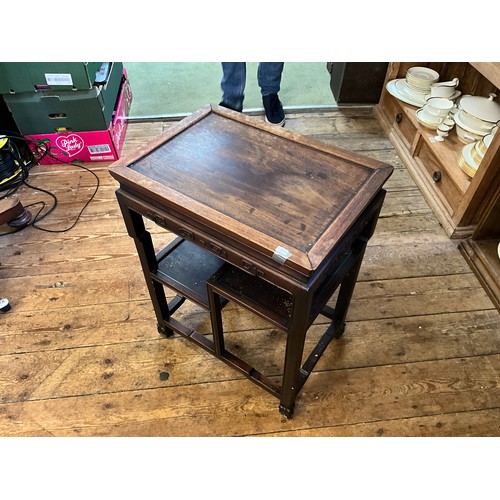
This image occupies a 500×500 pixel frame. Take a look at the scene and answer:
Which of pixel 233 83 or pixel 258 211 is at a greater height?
pixel 258 211

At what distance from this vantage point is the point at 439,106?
182 centimetres

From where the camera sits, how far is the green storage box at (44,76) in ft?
5.66

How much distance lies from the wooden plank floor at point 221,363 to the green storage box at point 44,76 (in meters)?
0.62

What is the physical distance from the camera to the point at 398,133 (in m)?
2.14

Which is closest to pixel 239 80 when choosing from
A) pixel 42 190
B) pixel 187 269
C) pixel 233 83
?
pixel 233 83

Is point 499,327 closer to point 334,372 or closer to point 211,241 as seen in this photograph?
point 334,372

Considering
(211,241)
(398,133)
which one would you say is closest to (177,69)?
(398,133)

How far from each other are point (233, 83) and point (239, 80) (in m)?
0.03

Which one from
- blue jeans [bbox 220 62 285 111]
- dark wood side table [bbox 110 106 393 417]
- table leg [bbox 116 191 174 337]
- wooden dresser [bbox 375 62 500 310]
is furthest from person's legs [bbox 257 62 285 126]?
table leg [bbox 116 191 174 337]

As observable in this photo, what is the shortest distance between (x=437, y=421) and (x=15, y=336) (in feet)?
4.47

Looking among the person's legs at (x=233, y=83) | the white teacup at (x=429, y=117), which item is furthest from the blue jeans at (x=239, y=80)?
the white teacup at (x=429, y=117)

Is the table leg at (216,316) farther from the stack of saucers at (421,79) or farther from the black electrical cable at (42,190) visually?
the stack of saucers at (421,79)

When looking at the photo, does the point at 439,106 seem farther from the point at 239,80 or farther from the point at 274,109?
the point at 239,80

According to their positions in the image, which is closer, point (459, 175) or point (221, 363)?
point (221, 363)
